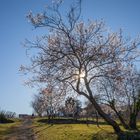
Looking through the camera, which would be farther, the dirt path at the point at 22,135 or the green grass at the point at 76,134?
the dirt path at the point at 22,135

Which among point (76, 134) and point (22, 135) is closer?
point (76, 134)

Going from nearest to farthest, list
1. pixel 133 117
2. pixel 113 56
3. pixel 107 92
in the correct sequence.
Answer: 1. pixel 113 56
2. pixel 107 92
3. pixel 133 117

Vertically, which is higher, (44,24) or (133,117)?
(44,24)

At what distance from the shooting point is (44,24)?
3541 cm

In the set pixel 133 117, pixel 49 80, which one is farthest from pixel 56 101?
pixel 133 117

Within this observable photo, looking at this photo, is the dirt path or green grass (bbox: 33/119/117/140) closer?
green grass (bbox: 33/119/117/140)

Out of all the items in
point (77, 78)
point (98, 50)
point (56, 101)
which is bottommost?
point (56, 101)

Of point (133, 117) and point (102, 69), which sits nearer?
point (102, 69)

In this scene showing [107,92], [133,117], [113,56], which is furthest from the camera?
[133,117]

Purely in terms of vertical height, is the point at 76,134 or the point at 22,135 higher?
the point at 22,135

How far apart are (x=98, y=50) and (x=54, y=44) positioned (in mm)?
5046

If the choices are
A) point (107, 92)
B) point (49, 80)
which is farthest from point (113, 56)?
point (107, 92)

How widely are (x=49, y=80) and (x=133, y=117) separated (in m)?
40.9

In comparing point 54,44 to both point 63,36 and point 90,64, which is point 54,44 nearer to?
point 63,36
